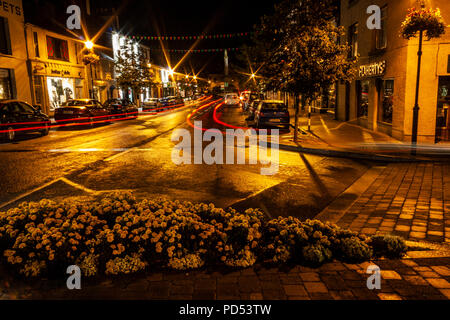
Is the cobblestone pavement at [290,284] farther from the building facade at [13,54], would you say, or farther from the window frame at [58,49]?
the window frame at [58,49]

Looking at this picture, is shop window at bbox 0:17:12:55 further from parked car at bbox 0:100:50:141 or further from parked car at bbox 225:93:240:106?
parked car at bbox 225:93:240:106

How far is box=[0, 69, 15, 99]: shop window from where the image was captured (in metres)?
24.2

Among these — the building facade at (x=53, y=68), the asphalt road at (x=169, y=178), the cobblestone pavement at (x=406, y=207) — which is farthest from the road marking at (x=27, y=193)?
the building facade at (x=53, y=68)

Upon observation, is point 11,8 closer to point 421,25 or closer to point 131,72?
point 131,72

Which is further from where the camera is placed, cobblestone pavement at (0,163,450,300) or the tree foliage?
the tree foliage

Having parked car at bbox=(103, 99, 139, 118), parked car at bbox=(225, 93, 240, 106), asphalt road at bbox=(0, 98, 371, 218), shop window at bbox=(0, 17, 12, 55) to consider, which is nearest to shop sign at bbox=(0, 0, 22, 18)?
shop window at bbox=(0, 17, 12, 55)

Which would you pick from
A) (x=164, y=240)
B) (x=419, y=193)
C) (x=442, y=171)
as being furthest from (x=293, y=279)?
(x=442, y=171)

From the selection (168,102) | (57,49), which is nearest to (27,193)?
(57,49)

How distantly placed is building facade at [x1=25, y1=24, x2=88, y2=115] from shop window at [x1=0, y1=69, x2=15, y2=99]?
189 cm

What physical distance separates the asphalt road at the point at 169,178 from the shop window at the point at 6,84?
13421 mm

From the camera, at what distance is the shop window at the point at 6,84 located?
79.5 feet

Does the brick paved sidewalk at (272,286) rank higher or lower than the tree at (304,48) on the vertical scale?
lower

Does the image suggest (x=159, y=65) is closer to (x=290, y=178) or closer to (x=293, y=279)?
(x=290, y=178)

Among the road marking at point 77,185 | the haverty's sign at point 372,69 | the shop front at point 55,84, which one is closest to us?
the road marking at point 77,185
